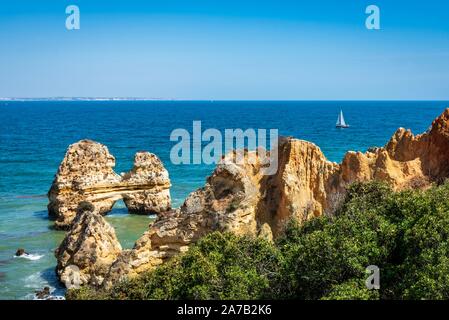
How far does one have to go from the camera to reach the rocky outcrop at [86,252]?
28234mm

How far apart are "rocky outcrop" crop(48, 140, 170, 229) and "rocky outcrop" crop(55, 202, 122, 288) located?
10201 mm

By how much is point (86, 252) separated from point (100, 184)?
619 inches

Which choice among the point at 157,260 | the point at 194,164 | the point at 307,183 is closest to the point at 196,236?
the point at 157,260

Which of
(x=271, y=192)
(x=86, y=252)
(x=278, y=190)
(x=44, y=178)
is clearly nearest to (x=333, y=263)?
(x=278, y=190)

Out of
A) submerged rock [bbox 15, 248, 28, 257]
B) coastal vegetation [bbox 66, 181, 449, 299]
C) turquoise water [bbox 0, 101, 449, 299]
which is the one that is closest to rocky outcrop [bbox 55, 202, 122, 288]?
turquoise water [bbox 0, 101, 449, 299]

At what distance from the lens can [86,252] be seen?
28.8 metres

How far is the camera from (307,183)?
2722 cm

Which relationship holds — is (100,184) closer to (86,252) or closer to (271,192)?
(86,252)

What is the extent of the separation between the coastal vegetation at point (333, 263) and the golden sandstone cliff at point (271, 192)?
631 cm

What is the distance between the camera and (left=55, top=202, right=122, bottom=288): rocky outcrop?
2823cm

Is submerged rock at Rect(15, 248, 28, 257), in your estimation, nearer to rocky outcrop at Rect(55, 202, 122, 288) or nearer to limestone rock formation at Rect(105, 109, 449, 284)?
rocky outcrop at Rect(55, 202, 122, 288)

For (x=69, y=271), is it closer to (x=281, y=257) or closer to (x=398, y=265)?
(x=281, y=257)
